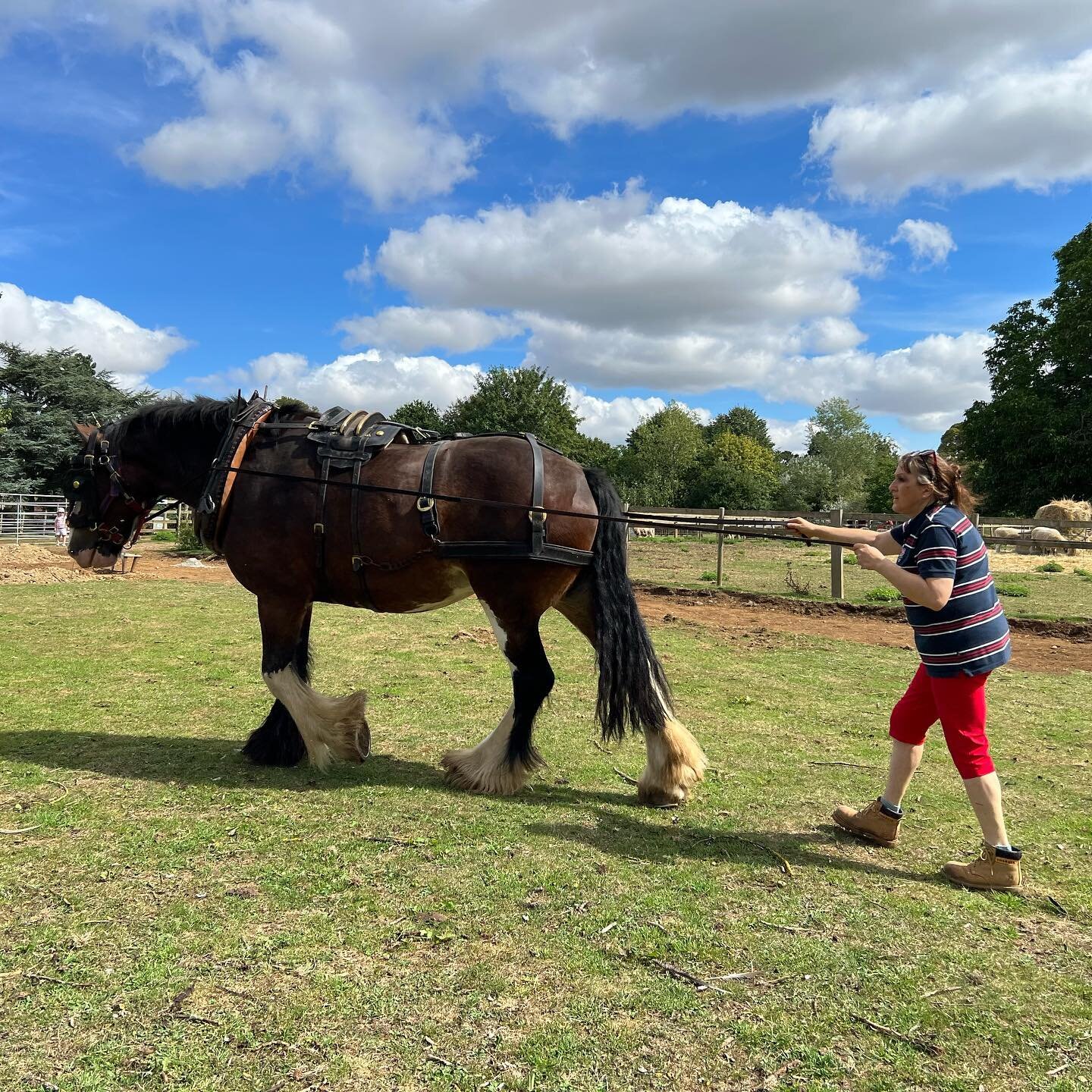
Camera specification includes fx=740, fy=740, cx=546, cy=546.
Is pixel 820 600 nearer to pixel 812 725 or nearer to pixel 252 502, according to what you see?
pixel 812 725

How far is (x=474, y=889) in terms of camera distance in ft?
9.74

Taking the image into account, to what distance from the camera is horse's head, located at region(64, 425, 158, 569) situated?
4777 mm

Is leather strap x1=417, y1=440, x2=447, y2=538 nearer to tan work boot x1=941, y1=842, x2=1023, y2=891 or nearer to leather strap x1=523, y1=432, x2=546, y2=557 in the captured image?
leather strap x1=523, y1=432, x2=546, y2=557

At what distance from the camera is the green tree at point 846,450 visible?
65562 millimetres

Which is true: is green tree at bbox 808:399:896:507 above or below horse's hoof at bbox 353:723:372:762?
above

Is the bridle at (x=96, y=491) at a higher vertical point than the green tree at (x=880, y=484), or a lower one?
lower

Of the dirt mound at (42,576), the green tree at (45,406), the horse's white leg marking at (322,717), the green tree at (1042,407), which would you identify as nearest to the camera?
the horse's white leg marking at (322,717)

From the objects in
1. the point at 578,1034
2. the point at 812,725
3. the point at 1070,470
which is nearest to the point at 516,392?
the point at 1070,470

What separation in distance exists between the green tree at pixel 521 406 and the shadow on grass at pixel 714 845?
155 feet

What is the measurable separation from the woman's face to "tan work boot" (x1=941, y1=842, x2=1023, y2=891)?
1.45 meters

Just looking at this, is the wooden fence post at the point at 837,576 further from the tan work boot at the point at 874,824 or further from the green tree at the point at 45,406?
the green tree at the point at 45,406

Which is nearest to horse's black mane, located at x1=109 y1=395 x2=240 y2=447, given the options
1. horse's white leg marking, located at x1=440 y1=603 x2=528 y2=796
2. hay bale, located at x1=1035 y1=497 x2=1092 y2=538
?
horse's white leg marking, located at x1=440 y1=603 x2=528 y2=796

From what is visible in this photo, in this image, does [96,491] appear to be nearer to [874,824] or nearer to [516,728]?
[516,728]

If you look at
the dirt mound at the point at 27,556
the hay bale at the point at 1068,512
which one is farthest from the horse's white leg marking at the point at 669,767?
the hay bale at the point at 1068,512
